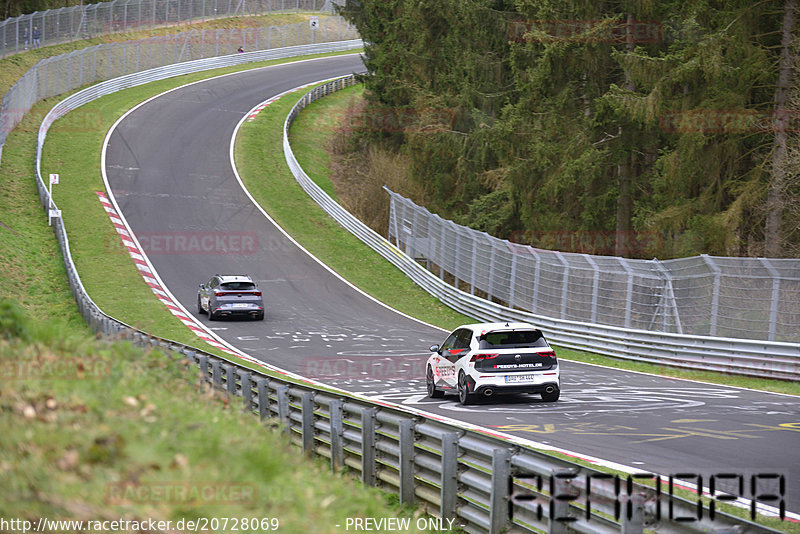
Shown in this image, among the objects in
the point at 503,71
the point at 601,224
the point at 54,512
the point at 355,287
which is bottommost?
the point at 355,287

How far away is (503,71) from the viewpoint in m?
42.5

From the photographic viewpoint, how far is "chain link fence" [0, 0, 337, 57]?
214ft

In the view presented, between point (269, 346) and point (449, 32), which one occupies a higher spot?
point (449, 32)

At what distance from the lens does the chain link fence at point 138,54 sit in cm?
5609

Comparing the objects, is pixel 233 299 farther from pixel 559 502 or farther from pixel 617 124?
pixel 559 502

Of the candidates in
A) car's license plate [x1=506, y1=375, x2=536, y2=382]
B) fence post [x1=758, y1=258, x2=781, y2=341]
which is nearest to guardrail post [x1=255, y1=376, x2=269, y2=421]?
car's license plate [x1=506, y1=375, x2=536, y2=382]

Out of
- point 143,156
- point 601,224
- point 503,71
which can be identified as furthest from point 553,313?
point 143,156

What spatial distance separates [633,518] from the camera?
5922 millimetres

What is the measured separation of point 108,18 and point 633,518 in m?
77.3

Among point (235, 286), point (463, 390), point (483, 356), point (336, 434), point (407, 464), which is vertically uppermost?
point (407, 464)

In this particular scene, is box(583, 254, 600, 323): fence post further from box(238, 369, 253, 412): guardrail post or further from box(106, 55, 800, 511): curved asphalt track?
box(238, 369, 253, 412): guardrail post

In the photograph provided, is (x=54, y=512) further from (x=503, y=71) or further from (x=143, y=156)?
(x=143, y=156)

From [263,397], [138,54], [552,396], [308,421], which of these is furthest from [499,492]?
[138,54]

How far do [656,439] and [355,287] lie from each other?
2759 centimetres
